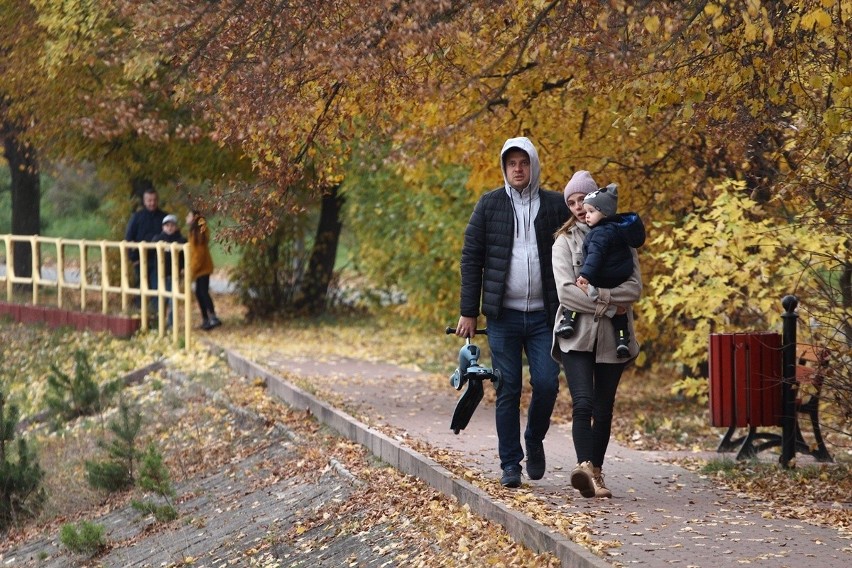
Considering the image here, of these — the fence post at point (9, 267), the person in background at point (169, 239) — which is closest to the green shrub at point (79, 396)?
the person in background at point (169, 239)

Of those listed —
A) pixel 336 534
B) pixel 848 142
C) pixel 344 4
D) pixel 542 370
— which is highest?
pixel 344 4

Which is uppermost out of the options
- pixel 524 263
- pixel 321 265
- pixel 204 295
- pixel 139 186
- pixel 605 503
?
pixel 139 186

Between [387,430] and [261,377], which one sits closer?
[387,430]

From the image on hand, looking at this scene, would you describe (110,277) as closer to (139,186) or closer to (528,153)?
(139,186)

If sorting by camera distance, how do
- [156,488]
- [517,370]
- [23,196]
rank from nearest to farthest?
1. [517,370]
2. [156,488]
3. [23,196]

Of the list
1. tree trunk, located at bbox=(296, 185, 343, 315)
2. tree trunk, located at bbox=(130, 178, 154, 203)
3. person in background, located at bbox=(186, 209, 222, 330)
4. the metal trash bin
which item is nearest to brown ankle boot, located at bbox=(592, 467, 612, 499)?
the metal trash bin

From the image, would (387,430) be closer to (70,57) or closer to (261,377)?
(261,377)

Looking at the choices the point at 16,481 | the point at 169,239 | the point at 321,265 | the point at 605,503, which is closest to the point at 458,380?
the point at 605,503

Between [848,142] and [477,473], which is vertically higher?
[848,142]

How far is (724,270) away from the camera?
12.6 metres

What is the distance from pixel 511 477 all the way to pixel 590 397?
703 millimetres

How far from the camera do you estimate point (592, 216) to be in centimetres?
830

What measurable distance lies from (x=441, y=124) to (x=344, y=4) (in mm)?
2633

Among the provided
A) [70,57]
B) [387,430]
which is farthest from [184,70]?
[70,57]
